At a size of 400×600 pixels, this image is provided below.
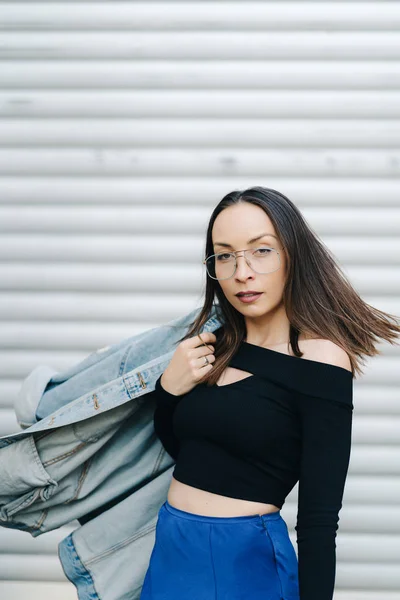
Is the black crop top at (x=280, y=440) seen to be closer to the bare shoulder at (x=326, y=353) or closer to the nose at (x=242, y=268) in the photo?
the bare shoulder at (x=326, y=353)

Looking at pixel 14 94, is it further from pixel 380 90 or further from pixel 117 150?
pixel 380 90

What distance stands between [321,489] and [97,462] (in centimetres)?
81

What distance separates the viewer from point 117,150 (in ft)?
9.62

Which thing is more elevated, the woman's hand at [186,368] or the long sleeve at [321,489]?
the woman's hand at [186,368]

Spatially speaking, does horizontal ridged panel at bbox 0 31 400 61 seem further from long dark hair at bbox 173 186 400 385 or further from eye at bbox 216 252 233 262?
eye at bbox 216 252 233 262

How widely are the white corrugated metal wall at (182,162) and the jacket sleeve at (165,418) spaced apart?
1002mm

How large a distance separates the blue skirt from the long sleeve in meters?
0.12

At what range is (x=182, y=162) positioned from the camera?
115 inches

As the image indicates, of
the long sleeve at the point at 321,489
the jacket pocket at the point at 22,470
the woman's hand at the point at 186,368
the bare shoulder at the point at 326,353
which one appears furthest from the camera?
the jacket pocket at the point at 22,470

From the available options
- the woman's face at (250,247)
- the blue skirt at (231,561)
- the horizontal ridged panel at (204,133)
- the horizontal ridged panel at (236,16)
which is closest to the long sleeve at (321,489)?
the blue skirt at (231,561)

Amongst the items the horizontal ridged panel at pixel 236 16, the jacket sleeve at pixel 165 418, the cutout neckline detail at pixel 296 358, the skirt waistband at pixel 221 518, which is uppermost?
the horizontal ridged panel at pixel 236 16

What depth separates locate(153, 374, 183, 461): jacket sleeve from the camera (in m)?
1.87

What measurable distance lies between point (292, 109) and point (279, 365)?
159cm

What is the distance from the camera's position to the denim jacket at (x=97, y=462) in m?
1.96
